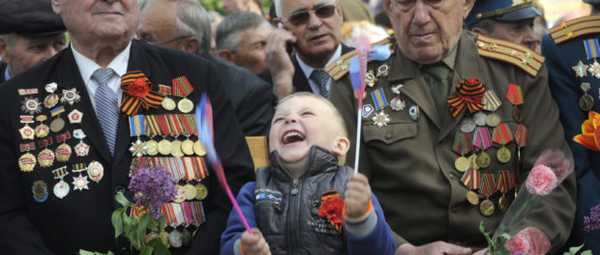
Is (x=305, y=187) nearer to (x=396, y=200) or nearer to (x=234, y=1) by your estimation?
(x=396, y=200)

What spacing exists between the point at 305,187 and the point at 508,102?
46.1 inches

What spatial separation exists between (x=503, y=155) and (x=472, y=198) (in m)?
0.25

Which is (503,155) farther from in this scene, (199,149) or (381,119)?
(199,149)

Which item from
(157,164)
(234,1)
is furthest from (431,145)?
(234,1)

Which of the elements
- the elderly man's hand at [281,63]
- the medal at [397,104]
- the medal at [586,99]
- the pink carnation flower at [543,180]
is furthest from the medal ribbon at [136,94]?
the medal at [586,99]

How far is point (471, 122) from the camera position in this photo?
6.30 meters

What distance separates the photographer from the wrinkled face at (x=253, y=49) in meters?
9.43

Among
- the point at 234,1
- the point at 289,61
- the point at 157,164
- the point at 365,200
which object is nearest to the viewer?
the point at 365,200

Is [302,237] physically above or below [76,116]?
below

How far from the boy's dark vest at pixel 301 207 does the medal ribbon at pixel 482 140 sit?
29.6 inches

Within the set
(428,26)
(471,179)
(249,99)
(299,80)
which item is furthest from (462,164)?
(299,80)

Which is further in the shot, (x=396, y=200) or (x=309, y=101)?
(x=396, y=200)

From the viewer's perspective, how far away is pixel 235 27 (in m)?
9.48

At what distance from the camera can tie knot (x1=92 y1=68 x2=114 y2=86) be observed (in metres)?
6.40
